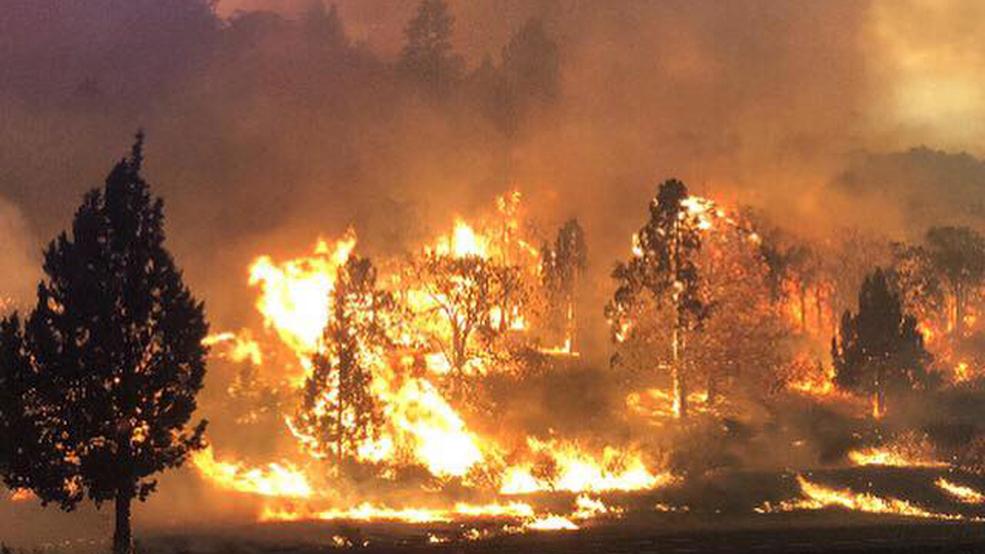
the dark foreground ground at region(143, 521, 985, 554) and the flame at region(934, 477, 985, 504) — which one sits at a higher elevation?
the flame at region(934, 477, 985, 504)

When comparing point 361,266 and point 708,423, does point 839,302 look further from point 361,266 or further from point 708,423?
point 361,266

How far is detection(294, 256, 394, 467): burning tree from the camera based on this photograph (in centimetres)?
5309

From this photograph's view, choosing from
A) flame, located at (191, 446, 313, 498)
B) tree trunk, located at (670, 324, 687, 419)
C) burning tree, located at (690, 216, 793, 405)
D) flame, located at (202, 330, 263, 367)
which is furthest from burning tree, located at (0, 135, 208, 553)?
burning tree, located at (690, 216, 793, 405)

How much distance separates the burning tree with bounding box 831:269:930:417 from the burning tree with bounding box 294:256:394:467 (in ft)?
140

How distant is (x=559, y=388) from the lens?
231ft

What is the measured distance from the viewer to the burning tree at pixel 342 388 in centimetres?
5309

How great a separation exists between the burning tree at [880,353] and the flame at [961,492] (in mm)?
20105

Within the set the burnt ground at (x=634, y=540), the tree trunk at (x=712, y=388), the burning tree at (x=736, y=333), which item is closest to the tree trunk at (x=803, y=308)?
the burning tree at (x=736, y=333)

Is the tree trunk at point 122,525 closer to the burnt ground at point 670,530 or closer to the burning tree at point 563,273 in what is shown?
the burnt ground at point 670,530

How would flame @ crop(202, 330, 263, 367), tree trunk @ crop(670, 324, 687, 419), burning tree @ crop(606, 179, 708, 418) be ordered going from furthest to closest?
1. burning tree @ crop(606, 179, 708, 418)
2. tree trunk @ crop(670, 324, 687, 419)
3. flame @ crop(202, 330, 263, 367)

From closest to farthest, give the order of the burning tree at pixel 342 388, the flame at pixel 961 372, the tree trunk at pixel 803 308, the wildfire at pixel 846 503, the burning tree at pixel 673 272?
the wildfire at pixel 846 503, the burning tree at pixel 342 388, the burning tree at pixel 673 272, the flame at pixel 961 372, the tree trunk at pixel 803 308

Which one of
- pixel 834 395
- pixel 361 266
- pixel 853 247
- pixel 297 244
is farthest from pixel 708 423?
pixel 853 247

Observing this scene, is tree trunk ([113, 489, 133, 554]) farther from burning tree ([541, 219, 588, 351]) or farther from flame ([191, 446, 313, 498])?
burning tree ([541, 219, 588, 351])

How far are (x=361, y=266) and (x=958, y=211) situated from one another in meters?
115
